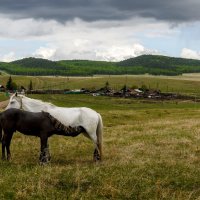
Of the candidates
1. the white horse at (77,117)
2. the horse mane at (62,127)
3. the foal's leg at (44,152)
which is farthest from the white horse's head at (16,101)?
the foal's leg at (44,152)

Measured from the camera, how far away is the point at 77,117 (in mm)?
16844

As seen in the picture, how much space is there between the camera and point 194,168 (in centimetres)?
1459

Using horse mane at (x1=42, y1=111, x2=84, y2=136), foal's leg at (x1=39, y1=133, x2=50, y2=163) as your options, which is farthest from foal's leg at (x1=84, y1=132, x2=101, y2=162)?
foal's leg at (x1=39, y1=133, x2=50, y2=163)

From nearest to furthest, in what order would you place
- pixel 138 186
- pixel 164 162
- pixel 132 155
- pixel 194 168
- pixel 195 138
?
pixel 138 186 → pixel 194 168 → pixel 164 162 → pixel 132 155 → pixel 195 138

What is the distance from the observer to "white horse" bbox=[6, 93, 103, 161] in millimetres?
16734

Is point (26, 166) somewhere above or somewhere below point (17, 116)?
below

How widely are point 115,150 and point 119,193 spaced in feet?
26.5

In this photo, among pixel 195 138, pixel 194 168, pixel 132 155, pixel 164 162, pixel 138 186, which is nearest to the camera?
pixel 138 186

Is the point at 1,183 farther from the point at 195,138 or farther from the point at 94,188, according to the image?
the point at 195,138

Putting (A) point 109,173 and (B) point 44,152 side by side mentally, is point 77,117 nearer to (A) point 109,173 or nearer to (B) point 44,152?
(B) point 44,152

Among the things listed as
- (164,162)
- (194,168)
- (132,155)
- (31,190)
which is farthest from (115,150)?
(31,190)

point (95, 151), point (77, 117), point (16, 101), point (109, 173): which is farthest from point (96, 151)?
point (16, 101)

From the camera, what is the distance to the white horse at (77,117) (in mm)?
16734

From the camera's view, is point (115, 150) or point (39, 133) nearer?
point (39, 133)
